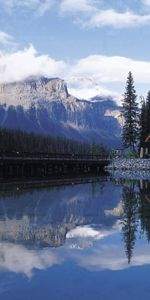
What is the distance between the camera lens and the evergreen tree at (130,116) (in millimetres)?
87688

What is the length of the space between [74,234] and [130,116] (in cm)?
7227

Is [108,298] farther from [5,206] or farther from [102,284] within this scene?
[5,206]

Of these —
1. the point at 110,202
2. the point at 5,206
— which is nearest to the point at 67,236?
the point at 5,206

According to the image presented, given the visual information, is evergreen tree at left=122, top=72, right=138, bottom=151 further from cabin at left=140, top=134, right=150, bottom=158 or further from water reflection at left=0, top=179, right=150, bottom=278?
water reflection at left=0, top=179, right=150, bottom=278

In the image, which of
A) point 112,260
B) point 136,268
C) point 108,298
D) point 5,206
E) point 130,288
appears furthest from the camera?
point 5,206

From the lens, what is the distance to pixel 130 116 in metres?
89.0

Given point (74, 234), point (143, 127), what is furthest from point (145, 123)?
point (74, 234)

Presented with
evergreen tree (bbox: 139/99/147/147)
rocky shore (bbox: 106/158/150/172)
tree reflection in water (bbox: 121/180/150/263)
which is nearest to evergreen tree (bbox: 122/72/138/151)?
evergreen tree (bbox: 139/99/147/147)

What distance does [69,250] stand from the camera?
1489 cm

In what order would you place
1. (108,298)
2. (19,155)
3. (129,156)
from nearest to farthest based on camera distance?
(108,298), (19,155), (129,156)

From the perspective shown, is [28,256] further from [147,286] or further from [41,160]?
[41,160]

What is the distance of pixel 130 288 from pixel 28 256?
393 cm

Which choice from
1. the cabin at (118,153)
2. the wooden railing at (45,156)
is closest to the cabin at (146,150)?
the wooden railing at (45,156)

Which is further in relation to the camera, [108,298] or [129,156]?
[129,156]
